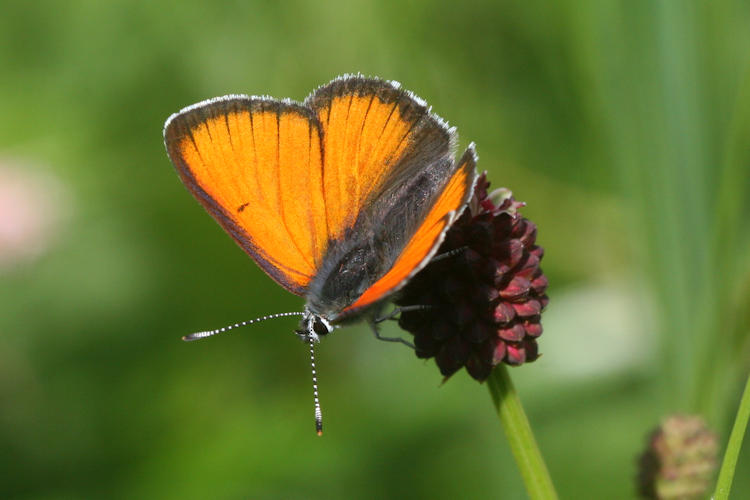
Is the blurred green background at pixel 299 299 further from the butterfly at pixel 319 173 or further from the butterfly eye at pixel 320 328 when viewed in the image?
the butterfly eye at pixel 320 328

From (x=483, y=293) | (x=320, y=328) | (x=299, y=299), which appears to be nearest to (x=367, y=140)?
(x=320, y=328)

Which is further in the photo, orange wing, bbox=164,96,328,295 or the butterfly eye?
orange wing, bbox=164,96,328,295

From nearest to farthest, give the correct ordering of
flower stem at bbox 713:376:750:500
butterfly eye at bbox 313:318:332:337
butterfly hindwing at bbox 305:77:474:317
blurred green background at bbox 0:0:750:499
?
flower stem at bbox 713:376:750:500 < butterfly eye at bbox 313:318:332:337 < butterfly hindwing at bbox 305:77:474:317 < blurred green background at bbox 0:0:750:499

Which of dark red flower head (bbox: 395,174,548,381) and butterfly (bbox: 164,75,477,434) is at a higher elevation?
butterfly (bbox: 164,75,477,434)

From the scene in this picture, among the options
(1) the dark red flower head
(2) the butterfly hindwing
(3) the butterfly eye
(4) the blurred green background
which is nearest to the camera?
(1) the dark red flower head

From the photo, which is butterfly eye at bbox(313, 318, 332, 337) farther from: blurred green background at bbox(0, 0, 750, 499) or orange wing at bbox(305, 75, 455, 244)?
blurred green background at bbox(0, 0, 750, 499)

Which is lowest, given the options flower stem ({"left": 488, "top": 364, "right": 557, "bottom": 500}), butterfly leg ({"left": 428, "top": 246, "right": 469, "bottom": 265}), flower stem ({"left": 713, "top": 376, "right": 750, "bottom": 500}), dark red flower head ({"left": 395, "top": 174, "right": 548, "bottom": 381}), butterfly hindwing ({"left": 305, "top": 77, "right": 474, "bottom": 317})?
flower stem ({"left": 713, "top": 376, "right": 750, "bottom": 500})

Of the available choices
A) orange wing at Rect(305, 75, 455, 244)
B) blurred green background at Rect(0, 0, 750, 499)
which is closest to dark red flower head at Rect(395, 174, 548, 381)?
orange wing at Rect(305, 75, 455, 244)

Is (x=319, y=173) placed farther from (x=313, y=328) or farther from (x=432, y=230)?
(x=432, y=230)
